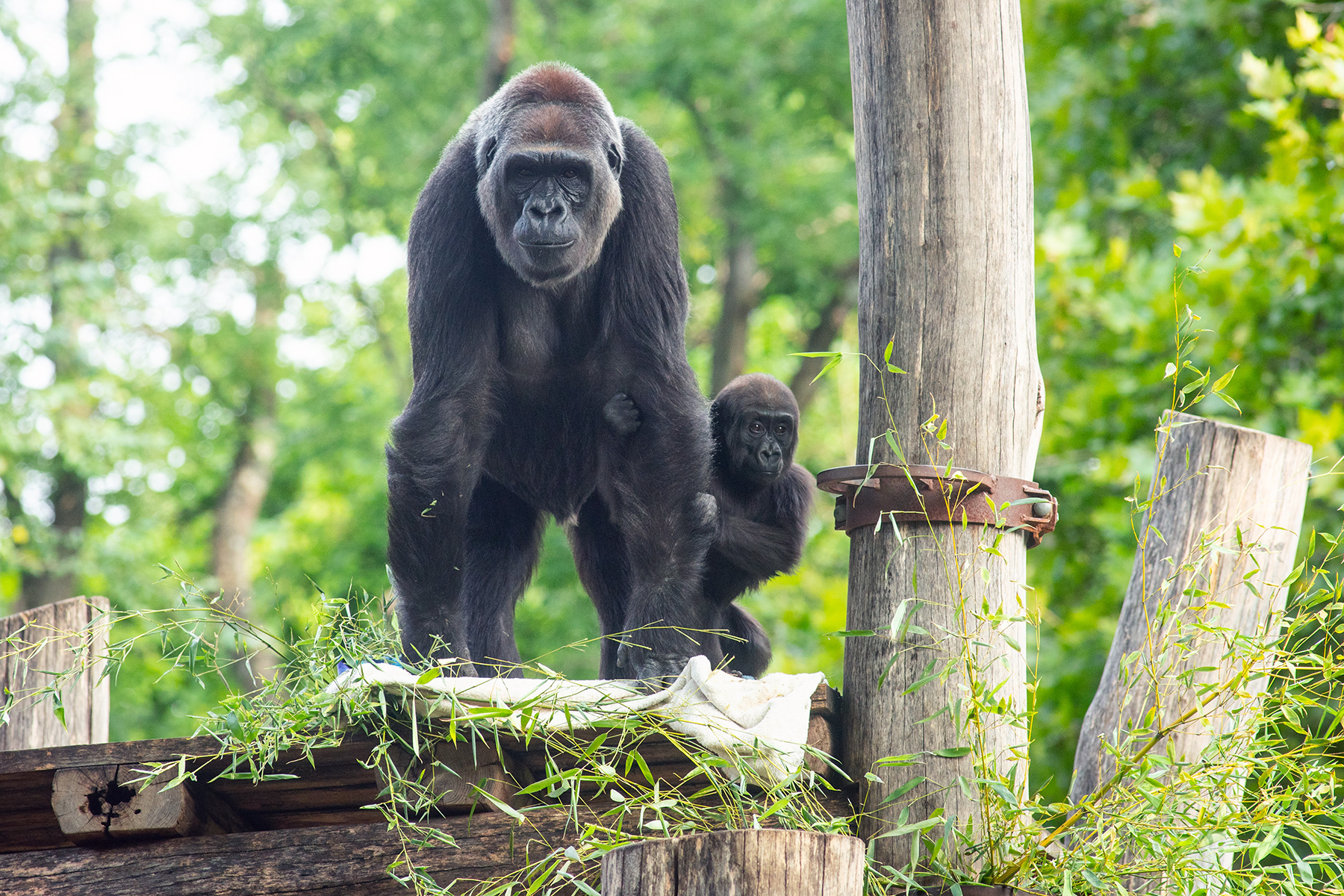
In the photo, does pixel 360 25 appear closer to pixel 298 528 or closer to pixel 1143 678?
pixel 298 528

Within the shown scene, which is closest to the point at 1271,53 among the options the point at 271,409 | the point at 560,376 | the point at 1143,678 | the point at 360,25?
the point at 1143,678

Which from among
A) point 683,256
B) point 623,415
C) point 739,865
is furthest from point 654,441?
point 683,256

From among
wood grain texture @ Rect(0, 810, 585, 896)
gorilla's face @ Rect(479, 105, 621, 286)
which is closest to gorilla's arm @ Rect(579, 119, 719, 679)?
gorilla's face @ Rect(479, 105, 621, 286)

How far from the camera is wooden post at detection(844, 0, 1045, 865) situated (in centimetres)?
262

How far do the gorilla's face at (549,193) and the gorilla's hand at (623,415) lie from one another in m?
0.33

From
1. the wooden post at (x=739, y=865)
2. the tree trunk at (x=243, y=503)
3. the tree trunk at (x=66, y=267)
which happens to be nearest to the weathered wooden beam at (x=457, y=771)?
the wooden post at (x=739, y=865)

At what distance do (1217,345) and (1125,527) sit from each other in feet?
2.99

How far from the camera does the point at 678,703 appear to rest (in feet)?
8.12

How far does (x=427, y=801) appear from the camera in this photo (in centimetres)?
233

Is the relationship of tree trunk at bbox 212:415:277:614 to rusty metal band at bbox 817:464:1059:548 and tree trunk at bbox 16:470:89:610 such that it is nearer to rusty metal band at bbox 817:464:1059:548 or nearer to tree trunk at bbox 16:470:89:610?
tree trunk at bbox 16:470:89:610

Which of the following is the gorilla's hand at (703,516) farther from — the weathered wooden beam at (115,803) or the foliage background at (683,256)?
the foliage background at (683,256)

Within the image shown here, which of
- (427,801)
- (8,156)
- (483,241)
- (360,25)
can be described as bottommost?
(427,801)

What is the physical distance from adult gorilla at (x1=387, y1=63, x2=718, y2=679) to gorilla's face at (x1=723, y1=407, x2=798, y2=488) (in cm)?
49

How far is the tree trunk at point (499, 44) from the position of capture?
11.6 meters
